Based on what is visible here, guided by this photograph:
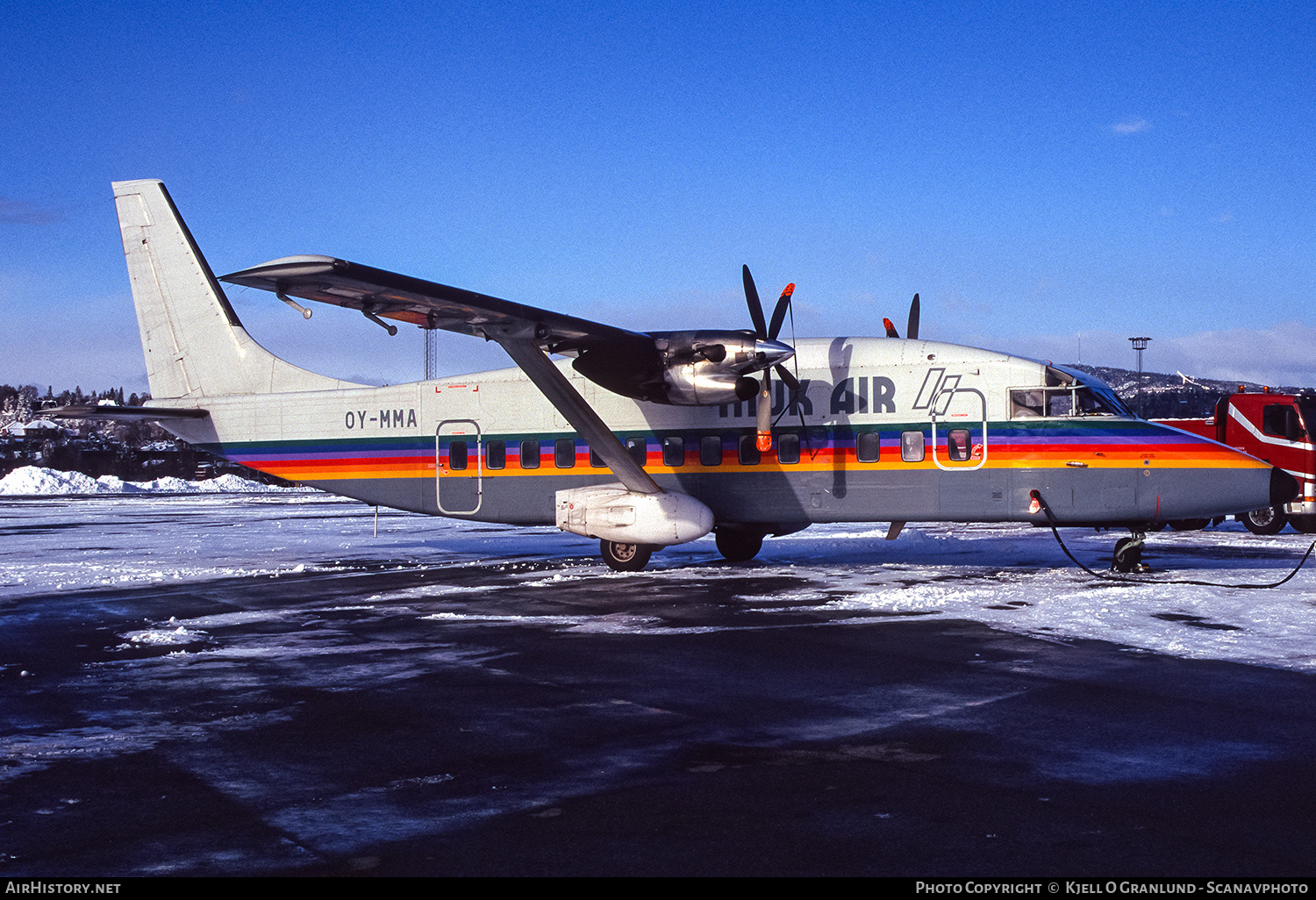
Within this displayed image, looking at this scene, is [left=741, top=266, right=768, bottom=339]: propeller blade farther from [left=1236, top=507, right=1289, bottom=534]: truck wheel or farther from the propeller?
[left=1236, top=507, right=1289, bottom=534]: truck wheel

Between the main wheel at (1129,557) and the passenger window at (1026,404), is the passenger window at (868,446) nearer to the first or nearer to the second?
the passenger window at (1026,404)

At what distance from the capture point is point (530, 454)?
18547mm

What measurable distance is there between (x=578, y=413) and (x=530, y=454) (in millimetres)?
2350

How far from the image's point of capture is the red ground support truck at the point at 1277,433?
937 inches

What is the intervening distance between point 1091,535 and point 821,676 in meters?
18.1

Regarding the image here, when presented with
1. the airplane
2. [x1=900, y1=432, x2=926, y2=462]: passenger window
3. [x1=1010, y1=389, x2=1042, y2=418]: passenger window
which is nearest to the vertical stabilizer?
the airplane

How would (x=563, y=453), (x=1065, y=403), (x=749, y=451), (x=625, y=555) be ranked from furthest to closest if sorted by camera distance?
1. (x=563, y=453)
2. (x=625, y=555)
3. (x=749, y=451)
4. (x=1065, y=403)

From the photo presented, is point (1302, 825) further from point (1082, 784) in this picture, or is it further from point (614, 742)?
point (614, 742)

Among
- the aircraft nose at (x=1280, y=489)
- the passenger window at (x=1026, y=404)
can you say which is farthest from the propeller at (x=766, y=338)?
the aircraft nose at (x=1280, y=489)

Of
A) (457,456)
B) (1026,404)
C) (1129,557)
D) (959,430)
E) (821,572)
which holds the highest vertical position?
(1026,404)

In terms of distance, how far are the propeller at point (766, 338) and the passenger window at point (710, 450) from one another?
30.1 inches

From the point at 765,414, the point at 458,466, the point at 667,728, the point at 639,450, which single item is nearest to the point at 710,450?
the point at 639,450

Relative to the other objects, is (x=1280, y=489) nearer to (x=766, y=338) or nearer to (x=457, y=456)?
(x=766, y=338)

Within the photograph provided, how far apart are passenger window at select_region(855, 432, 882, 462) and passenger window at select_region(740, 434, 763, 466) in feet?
5.23
